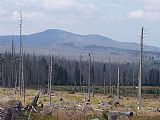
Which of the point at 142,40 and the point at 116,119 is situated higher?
the point at 142,40

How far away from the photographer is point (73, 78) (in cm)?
13525

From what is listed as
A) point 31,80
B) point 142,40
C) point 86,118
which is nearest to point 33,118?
point 86,118

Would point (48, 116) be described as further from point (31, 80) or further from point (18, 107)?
point (31, 80)

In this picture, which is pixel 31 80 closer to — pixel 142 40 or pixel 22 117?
pixel 142 40

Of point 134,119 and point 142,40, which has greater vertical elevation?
point 142,40

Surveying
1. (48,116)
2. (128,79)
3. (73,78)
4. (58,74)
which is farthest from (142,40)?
(128,79)

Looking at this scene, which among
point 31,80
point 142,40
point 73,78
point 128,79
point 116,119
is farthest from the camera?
point 128,79

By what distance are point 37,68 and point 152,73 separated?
130 ft

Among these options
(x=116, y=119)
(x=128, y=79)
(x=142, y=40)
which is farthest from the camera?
(x=128, y=79)

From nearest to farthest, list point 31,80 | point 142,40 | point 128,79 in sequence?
point 142,40
point 31,80
point 128,79

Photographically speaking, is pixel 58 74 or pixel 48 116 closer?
pixel 48 116

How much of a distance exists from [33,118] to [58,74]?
9925 centimetres

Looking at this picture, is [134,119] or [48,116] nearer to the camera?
[134,119]

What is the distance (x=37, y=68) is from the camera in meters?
129
